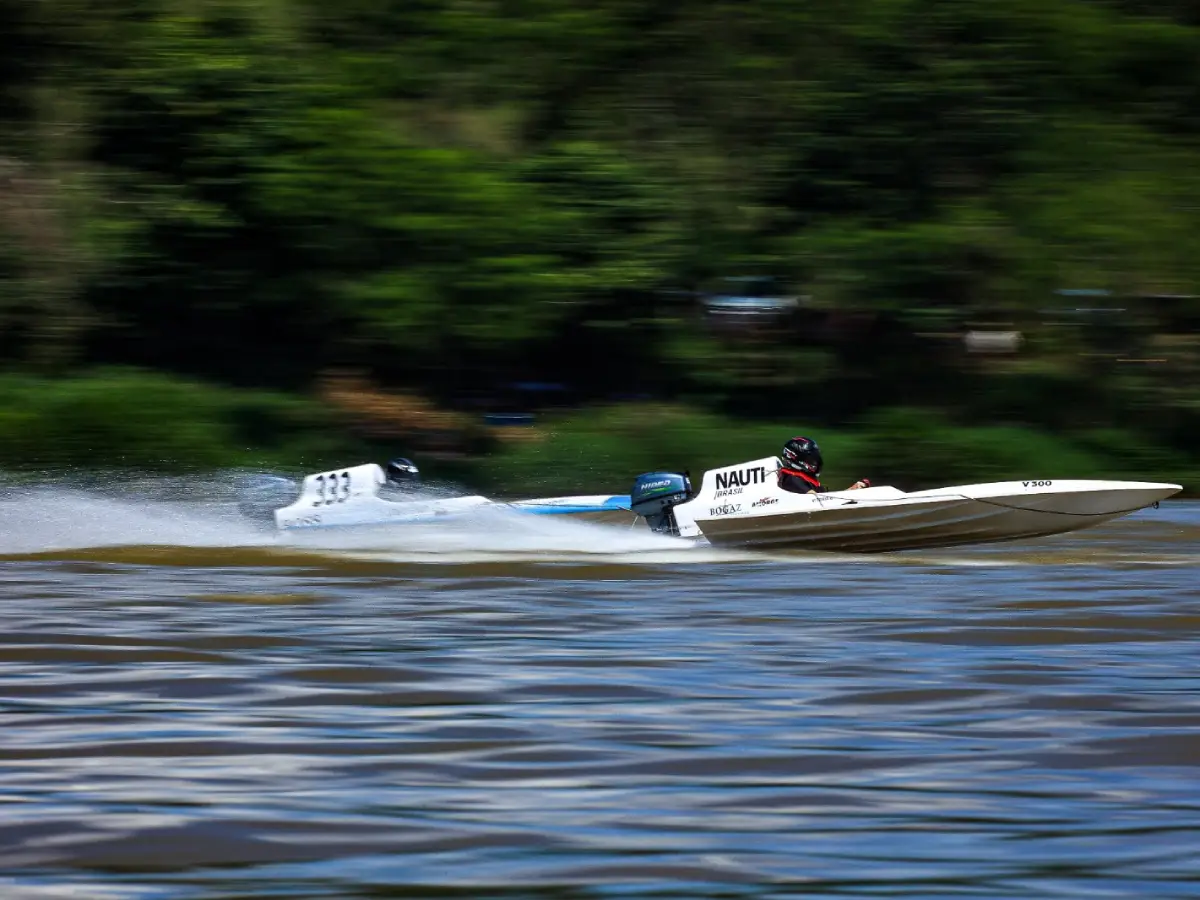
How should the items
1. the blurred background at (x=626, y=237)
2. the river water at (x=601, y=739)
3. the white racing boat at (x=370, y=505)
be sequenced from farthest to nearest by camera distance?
the blurred background at (x=626, y=237) → the white racing boat at (x=370, y=505) → the river water at (x=601, y=739)

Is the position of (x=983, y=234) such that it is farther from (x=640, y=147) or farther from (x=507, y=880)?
(x=507, y=880)

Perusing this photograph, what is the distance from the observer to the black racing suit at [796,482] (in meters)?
12.6

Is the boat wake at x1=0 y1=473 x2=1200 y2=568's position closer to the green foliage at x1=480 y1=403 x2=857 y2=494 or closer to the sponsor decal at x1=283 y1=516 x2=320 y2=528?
the sponsor decal at x1=283 y1=516 x2=320 y2=528

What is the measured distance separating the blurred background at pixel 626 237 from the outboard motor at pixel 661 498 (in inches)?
247

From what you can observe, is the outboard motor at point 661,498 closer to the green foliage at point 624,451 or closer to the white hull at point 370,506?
the white hull at point 370,506

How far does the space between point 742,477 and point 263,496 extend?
4557 millimetres

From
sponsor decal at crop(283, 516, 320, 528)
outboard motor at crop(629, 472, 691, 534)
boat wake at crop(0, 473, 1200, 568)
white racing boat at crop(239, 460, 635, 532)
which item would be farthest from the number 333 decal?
outboard motor at crop(629, 472, 691, 534)

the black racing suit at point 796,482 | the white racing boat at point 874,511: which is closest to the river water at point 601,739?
the white racing boat at point 874,511

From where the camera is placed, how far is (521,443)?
65.4 ft

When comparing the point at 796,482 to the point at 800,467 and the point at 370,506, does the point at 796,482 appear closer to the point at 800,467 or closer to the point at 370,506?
the point at 800,467

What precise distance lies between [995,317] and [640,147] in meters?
4.66

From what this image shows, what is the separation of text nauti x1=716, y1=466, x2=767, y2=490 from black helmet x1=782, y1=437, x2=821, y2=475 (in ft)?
0.63

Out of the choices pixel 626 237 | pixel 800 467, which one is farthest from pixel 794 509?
pixel 626 237

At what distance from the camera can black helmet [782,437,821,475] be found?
12.7 m
